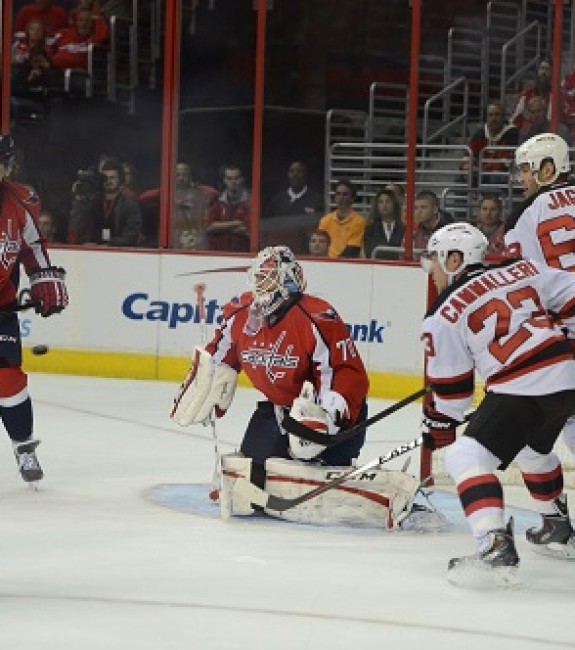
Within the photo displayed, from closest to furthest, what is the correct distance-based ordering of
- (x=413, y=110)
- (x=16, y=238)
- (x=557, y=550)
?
(x=557, y=550) → (x=16, y=238) → (x=413, y=110)

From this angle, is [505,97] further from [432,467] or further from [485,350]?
[485,350]

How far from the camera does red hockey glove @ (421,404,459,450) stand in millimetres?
5289

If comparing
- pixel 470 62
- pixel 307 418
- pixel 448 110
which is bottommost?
pixel 307 418

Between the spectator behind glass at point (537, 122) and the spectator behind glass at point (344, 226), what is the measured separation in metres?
0.95

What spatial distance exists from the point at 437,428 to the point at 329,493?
32.1 inches

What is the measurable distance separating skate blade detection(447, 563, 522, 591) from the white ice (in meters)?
0.05

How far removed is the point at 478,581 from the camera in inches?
197

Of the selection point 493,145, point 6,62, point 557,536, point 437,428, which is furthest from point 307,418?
point 6,62

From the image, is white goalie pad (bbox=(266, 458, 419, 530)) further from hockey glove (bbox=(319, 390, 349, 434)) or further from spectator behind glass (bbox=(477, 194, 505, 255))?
spectator behind glass (bbox=(477, 194, 505, 255))

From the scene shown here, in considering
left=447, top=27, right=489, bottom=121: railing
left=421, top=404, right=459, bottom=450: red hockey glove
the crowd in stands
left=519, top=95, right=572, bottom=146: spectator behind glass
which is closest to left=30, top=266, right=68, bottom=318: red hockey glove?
left=421, top=404, right=459, bottom=450: red hockey glove

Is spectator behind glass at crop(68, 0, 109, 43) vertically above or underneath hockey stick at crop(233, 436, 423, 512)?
above

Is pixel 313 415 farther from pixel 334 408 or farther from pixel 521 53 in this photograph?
pixel 521 53

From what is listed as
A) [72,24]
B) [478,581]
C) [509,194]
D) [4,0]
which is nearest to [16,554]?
[478,581]

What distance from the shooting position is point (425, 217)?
10.0 m
